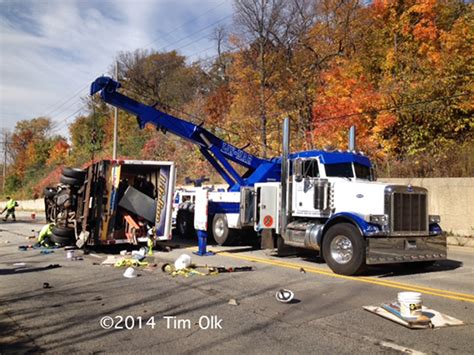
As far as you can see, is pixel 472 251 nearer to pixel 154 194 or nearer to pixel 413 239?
pixel 413 239

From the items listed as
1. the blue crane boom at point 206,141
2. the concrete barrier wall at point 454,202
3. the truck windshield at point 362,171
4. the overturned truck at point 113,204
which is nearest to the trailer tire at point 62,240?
the overturned truck at point 113,204

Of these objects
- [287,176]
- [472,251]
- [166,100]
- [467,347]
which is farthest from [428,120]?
[166,100]

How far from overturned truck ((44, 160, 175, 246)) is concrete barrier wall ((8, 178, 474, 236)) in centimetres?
1020

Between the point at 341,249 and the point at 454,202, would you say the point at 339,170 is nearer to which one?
the point at 341,249

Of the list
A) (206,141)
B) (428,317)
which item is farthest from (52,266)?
(428,317)

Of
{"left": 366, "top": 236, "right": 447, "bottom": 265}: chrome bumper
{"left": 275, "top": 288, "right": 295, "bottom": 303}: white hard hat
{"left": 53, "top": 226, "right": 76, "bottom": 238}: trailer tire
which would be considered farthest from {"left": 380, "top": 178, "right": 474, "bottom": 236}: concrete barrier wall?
{"left": 53, "top": 226, "right": 76, "bottom": 238}: trailer tire

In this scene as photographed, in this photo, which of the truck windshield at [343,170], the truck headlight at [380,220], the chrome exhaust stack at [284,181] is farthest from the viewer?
the chrome exhaust stack at [284,181]

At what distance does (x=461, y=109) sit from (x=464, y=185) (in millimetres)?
5555

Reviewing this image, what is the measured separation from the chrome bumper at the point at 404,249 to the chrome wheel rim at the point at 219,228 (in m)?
6.05

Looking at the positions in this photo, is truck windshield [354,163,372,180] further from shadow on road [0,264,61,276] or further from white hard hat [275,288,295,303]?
shadow on road [0,264,61,276]

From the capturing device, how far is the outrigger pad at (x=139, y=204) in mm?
12648

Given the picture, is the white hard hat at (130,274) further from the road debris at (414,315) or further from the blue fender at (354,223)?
the road debris at (414,315)

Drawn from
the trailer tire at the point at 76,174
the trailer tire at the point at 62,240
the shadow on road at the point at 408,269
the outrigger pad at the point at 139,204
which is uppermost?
the trailer tire at the point at 76,174

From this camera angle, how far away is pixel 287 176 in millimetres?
11086
